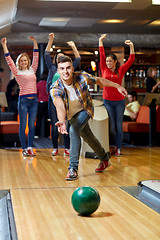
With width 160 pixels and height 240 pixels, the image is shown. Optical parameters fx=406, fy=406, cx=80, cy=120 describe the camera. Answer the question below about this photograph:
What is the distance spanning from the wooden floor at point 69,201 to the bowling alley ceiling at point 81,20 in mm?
3831

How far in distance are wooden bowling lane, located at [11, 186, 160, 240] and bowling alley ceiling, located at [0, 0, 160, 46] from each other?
526 centimetres

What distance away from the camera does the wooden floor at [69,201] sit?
2.52 m

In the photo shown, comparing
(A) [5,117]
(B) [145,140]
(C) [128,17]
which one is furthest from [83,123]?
(C) [128,17]

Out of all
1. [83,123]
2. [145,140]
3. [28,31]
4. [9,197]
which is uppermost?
[28,31]

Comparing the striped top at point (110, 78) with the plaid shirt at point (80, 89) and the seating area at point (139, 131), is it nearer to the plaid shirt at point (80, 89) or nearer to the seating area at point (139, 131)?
the plaid shirt at point (80, 89)

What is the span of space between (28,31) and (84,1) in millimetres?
2464

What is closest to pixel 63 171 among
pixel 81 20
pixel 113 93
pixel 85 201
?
pixel 113 93

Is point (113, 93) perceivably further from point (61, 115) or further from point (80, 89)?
point (61, 115)

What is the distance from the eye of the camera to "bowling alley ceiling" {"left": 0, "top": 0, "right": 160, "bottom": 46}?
324 inches

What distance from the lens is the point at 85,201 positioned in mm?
2746

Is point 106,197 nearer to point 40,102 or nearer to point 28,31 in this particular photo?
point 40,102

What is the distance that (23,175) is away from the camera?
447cm

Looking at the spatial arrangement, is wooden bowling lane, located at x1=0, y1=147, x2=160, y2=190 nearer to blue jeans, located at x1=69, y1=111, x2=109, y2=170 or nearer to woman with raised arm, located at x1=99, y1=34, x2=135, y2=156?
blue jeans, located at x1=69, y1=111, x2=109, y2=170

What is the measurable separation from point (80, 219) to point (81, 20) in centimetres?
736
